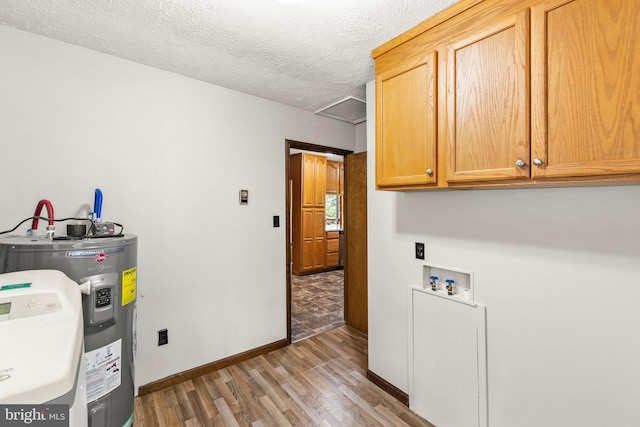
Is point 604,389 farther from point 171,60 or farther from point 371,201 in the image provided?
point 171,60

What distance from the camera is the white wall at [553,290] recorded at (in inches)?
47.7

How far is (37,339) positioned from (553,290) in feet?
6.41

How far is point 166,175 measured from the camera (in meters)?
2.22

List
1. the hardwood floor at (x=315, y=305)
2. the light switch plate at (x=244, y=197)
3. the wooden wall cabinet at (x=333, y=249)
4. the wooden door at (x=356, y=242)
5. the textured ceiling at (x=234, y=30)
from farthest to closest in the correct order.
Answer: the wooden wall cabinet at (x=333, y=249) → the hardwood floor at (x=315, y=305) → the wooden door at (x=356, y=242) → the light switch plate at (x=244, y=197) → the textured ceiling at (x=234, y=30)

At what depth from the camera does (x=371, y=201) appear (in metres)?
2.38

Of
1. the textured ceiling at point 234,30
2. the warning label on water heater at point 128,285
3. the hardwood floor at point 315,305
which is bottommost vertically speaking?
the hardwood floor at point 315,305

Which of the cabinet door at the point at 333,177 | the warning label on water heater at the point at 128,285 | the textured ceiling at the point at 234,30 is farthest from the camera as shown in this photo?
the cabinet door at the point at 333,177

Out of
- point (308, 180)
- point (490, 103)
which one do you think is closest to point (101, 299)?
point (490, 103)

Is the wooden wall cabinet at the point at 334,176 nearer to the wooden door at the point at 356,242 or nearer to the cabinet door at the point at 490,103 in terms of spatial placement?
the wooden door at the point at 356,242

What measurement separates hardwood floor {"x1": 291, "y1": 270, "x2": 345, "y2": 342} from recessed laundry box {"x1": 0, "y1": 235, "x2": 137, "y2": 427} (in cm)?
171

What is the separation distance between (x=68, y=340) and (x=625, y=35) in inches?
77.7

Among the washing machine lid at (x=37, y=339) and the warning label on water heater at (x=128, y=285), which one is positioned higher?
the washing machine lid at (x=37, y=339)

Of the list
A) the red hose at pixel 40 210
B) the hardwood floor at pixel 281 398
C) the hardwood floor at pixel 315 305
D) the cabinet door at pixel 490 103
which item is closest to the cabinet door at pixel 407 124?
the cabinet door at pixel 490 103

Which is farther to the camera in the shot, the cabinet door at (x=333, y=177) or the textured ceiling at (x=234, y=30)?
the cabinet door at (x=333, y=177)
